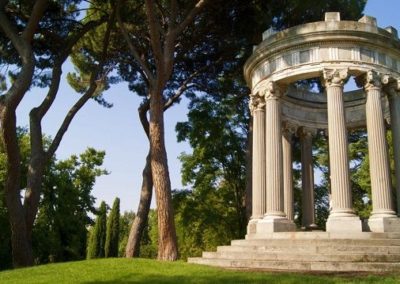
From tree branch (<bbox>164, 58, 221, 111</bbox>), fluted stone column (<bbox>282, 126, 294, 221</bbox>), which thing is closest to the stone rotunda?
fluted stone column (<bbox>282, 126, 294, 221</bbox>)

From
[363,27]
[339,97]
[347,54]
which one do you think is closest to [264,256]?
[339,97]

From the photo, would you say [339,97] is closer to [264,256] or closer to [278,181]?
[278,181]

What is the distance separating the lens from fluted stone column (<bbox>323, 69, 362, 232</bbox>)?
63.2 ft

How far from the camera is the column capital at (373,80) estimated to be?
21406 mm

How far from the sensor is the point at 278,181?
21.7 meters

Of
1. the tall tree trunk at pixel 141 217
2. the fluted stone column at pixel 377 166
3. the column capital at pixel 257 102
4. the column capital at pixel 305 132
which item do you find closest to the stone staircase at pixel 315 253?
the fluted stone column at pixel 377 166

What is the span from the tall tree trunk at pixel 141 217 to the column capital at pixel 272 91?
9486 millimetres

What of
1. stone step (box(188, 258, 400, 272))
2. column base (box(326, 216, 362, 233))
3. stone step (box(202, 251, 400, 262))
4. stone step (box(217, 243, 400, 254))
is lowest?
stone step (box(188, 258, 400, 272))

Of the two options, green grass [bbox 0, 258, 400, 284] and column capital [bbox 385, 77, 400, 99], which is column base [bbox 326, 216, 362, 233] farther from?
column capital [bbox 385, 77, 400, 99]

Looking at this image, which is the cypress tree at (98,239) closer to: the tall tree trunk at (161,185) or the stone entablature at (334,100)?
the tall tree trunk at (161,185)

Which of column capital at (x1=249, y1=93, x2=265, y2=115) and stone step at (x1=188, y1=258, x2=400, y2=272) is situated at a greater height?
column capital at (x1=249, y1=93, x2=265, y2=115)

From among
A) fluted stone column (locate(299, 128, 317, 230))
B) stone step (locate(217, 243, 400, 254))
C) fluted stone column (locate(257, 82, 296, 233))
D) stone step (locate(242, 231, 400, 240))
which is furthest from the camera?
fluted stone column (locate(299, 128, 317, 230))

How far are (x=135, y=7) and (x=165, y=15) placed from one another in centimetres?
193

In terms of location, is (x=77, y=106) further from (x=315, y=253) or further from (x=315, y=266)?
(x=315, y=266)
